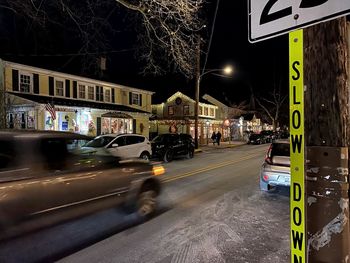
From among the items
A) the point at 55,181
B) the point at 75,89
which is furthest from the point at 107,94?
the point at 55,181

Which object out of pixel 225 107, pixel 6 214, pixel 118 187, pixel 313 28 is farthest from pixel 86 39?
pixel 225 107

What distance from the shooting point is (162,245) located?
5.62 meters

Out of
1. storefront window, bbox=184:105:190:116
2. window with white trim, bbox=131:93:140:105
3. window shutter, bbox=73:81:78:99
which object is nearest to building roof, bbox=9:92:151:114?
window shutter, bbox=73:81:78:99

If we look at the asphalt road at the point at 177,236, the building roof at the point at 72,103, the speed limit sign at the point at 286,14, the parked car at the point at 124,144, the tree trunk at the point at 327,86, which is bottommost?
the asphalt road at the point at 177,236

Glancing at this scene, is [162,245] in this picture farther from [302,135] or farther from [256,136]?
[256,136]

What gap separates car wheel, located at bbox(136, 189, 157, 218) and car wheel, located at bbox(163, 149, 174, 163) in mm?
12142

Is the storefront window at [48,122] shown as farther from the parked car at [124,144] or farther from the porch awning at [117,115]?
the parked car at [124,144]

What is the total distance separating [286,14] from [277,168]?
793 cm

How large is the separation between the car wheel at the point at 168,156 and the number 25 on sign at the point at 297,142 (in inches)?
700

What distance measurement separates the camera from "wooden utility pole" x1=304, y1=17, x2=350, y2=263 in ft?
7.24

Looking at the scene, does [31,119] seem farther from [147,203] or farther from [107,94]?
[147,203]

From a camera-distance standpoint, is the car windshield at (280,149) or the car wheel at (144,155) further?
the car wheel at (144,155)

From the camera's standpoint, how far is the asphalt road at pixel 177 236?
5.19 m

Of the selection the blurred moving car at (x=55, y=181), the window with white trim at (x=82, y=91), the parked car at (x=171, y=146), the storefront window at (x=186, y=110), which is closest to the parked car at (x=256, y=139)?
the storefront window at (x=186, y=110)
